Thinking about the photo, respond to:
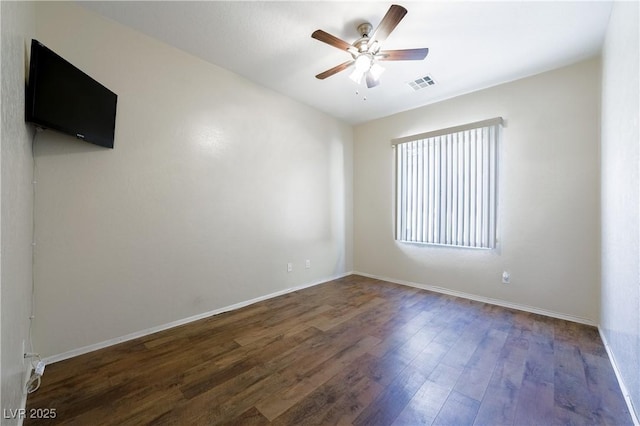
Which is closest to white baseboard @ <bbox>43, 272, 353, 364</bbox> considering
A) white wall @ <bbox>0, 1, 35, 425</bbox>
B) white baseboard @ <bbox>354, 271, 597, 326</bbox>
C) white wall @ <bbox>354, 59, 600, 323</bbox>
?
white wall @ <bbox>0, 1, 35, 425</bbox>

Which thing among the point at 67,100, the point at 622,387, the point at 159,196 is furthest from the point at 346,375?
the point at 67,100

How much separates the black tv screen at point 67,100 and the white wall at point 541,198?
3.99m

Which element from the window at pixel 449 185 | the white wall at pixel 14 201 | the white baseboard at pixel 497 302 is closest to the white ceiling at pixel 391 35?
the window at pixel 449 185

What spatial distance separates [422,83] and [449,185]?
147 cm

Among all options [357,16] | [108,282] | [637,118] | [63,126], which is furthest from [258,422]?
[357,16]

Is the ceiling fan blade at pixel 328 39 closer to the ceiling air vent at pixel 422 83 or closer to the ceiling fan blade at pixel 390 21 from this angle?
the ceiling fan blade at pixel 390 21

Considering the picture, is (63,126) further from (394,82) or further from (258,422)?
(394,82)

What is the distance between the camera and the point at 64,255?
2.00 m

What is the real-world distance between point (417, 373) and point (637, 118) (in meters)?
2.13

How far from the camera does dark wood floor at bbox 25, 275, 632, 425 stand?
4.86ft

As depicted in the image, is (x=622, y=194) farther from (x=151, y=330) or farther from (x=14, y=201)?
(x=151, y=330)

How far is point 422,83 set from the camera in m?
3.26

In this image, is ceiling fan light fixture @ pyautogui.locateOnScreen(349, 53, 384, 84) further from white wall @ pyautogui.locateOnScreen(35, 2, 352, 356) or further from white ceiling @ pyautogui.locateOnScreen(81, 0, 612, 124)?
white wall @ pyautogui.locateOnScreen(35, 2, 352, 356)

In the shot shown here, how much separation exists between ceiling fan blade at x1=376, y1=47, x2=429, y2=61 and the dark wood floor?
8.47 feet
